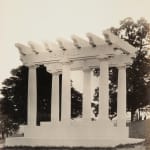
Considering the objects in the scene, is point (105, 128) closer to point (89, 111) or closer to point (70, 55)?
point (89, 111)

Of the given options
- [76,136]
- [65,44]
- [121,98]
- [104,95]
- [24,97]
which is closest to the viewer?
[104,95]

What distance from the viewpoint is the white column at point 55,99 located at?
12125mm

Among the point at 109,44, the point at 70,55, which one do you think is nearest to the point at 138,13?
the point at 109,44

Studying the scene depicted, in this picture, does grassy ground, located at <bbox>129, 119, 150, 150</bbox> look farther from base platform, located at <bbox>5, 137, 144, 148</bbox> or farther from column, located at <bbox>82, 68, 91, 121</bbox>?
column, located at <bbox>82, 68, 91, 121</bbox>

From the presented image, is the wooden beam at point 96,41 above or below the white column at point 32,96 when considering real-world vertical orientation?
above

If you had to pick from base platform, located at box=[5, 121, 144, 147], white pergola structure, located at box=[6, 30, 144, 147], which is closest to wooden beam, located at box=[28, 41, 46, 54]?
white pergola structure, located at box=[6, 30, 144, 147]

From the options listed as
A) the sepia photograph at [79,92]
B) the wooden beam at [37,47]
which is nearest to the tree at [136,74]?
the sepia photograph at [79,92]

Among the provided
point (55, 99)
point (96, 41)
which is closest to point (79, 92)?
point (55, 99)

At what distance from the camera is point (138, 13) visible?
252 inches

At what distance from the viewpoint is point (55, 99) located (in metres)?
12.2

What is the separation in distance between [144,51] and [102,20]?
4.45 metres

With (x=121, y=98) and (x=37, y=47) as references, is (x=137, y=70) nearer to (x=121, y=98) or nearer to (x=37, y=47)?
(x=121, y=98)

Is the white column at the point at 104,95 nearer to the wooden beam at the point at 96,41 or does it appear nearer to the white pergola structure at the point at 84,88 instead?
the white pergola structure at the point at 84,88

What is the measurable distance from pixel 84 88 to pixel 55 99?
32.1 inches
